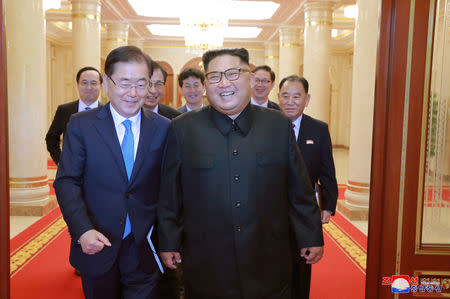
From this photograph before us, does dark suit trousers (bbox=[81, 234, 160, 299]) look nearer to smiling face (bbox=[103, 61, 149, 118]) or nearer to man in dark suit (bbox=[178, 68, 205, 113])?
smiling face (bbox=[103, 61, 149, 118])

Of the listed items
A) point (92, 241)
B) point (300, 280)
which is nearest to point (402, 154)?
point (300, 280)

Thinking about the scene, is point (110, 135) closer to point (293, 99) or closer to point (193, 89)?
point (293, 99)

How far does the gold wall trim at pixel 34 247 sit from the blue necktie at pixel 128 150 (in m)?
2.15

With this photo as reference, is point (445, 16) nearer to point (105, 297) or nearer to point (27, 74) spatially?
point (105, 297)

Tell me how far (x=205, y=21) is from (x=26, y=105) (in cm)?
544

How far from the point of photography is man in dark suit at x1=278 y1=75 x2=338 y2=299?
10.1ft

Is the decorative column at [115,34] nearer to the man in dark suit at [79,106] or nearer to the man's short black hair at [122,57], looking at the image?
the man in dark suit at [79,106]

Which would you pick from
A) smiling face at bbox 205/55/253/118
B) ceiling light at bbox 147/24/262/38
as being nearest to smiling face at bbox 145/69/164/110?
smiling face at bbox 205/55/253/118

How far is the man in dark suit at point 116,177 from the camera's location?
2.20m

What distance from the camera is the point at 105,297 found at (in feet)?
7.54

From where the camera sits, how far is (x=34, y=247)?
4758 millimetres

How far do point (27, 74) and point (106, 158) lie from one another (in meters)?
4.66

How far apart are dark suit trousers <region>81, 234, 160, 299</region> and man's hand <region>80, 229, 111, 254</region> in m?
0.27

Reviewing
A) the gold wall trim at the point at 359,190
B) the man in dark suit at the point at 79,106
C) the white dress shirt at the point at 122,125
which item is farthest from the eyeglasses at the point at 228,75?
the gold wall trim at the point at 359,190
